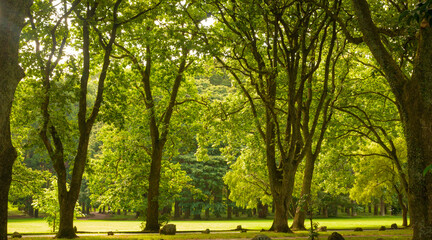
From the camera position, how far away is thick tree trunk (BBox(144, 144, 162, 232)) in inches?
824

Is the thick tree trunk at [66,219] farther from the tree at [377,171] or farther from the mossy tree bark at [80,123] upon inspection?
the tree at [377,171]

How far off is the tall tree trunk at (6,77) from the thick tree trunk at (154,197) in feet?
41.4

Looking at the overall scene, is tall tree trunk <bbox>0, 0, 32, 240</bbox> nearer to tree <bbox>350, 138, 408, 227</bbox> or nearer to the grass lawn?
the grass lawn

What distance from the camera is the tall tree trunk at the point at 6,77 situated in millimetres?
8492

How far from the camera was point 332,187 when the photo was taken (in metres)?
26.2

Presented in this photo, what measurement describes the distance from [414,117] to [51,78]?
13.4 m

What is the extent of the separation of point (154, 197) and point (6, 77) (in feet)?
44.6

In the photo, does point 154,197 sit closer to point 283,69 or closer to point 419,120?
point 283,69

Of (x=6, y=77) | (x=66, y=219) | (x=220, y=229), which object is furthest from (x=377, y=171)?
(x=6, y=77)

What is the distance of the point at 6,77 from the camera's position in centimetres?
854

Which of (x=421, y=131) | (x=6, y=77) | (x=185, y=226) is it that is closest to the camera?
(x=6, y=77)

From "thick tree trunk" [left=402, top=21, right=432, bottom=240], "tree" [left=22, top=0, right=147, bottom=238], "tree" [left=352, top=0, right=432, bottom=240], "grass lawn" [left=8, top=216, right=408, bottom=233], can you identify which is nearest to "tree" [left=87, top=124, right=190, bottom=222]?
"grass lawn" [left=8, top=216, right=408, bottom=233]

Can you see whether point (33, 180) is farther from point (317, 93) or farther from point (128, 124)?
point (317, 93)

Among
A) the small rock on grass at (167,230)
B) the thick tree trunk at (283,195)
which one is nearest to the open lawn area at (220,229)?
the small rock on grass at (167,230)
